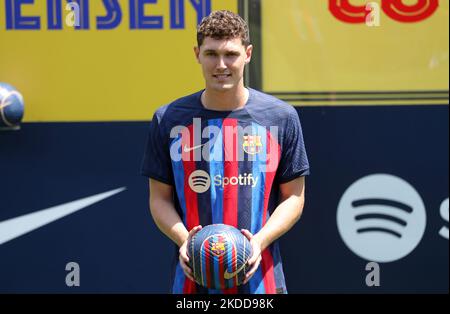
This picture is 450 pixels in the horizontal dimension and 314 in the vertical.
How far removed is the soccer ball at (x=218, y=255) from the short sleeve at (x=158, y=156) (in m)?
0.31

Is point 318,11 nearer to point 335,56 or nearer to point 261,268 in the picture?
point 335,56

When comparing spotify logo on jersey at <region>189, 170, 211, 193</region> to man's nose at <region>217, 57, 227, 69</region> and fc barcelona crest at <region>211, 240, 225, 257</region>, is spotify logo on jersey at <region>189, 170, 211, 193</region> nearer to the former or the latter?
fc barcelona crest at <region>211, 240, 225, 257</region>

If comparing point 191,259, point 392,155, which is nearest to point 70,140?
point 191,259

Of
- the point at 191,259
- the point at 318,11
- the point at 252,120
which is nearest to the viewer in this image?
the point at 191,259

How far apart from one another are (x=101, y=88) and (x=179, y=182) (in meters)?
1.07

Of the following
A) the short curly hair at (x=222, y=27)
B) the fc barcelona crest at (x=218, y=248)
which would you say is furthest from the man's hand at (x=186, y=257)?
the short curly hair at (x=222, y=27)

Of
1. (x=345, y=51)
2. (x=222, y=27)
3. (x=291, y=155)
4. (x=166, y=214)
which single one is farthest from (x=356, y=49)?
(x=166, y=214)

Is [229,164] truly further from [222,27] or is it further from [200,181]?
[222,27]

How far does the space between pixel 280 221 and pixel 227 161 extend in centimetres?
29

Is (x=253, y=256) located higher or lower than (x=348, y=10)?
lower

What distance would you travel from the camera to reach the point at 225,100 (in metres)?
2.83

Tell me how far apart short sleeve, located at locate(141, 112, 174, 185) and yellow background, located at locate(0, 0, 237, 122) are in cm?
90

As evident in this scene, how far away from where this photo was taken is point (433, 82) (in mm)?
3775

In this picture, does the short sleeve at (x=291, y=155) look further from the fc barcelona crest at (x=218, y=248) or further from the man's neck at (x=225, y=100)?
the fc barcelona crest at (x=218, y=248)
